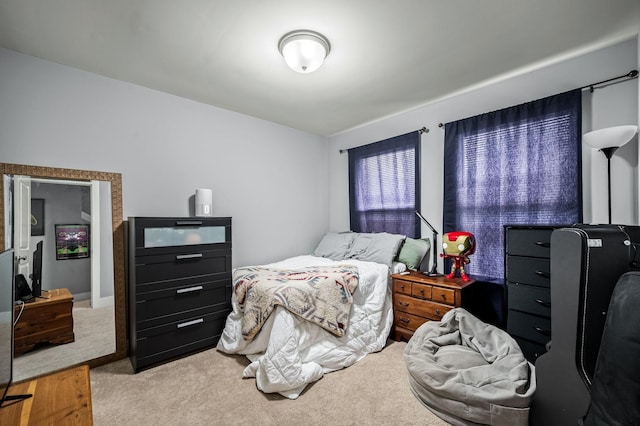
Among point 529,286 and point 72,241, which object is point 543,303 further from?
point 72,241

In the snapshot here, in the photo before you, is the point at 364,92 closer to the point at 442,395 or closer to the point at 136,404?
the point at 442,395

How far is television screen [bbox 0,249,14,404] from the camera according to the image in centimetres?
101

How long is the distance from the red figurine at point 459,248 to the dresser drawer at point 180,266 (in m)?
2.10

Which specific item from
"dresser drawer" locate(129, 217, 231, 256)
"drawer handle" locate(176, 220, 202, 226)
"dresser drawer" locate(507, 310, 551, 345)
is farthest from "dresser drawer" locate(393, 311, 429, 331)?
"drawer handle" locate(176, 220, 202, 226)

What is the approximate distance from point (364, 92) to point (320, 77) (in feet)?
1.81

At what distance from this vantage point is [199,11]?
5.51 ft

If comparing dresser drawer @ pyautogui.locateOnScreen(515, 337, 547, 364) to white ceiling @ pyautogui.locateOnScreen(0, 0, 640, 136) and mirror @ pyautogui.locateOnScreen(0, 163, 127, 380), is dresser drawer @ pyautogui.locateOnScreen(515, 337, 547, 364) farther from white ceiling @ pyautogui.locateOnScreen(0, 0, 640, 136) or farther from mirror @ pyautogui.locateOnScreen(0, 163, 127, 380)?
mirror @ pyautogui.locateOnScreen(0, 163, 127, 380)

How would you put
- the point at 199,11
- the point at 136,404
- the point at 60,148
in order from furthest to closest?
1. the point at 60,148
2. the point at 136,404
3. the point at 199,11

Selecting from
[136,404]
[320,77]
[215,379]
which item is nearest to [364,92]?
[320,77]

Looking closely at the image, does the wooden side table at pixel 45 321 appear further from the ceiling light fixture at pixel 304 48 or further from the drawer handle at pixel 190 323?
the ceiling light fixture at pixel 304 48

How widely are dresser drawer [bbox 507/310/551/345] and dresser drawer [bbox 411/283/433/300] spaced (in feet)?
2.01

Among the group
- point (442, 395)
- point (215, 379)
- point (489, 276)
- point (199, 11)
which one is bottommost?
point (215, 379)

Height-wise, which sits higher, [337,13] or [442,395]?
[337,13]

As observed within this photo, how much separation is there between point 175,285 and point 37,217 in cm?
111
